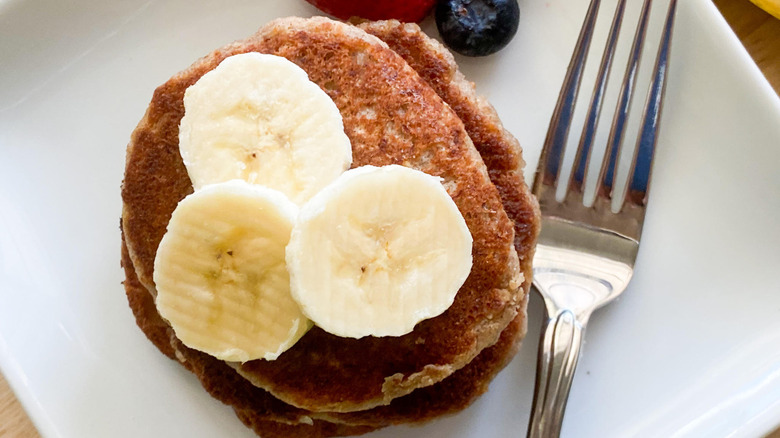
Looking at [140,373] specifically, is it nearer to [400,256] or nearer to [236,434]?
[236,434]

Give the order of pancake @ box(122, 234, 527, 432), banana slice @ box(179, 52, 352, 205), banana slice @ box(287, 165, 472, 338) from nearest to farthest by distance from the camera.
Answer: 1. banana slice @ box(287, 165, 472, 338)
2. banana slice @ box(179, 52, 352, 205)
3. pancake @ box(122, 234, 527, 432)

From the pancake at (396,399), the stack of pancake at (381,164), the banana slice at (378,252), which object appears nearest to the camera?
the banana slice at (378,252)

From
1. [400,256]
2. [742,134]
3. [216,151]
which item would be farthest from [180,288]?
[742,134]

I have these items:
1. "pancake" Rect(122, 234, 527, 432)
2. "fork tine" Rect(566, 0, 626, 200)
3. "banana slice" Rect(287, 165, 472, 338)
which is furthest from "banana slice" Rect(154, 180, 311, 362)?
"fork tine" Rect(566, 0, 626, 200)

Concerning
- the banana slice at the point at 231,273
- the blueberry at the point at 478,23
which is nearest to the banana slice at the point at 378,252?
the banana slice at the point at 231,273

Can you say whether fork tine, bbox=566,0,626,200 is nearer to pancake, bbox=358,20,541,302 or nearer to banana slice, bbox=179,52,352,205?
pancake, bbox=358,20,541,302

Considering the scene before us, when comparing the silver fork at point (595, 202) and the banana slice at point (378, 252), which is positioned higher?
the silver fork at point (595, 202)

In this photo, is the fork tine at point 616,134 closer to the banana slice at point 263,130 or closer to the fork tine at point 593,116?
the fork tine at point 593,116
